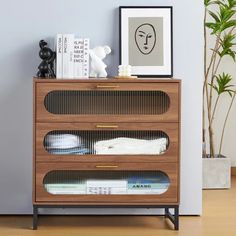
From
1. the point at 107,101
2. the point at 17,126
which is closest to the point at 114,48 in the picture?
the point at 107,101

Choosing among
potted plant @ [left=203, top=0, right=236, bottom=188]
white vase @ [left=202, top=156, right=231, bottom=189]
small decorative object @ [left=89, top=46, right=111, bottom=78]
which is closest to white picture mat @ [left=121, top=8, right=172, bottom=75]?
small decorative object @ [left=89, top=46, right=111, bottom=78]

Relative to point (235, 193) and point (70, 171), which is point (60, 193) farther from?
point (235, 193)

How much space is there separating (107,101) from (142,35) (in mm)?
512

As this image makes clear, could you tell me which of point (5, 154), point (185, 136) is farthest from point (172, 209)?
point (5, 154)

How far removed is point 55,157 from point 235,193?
1.76 meters

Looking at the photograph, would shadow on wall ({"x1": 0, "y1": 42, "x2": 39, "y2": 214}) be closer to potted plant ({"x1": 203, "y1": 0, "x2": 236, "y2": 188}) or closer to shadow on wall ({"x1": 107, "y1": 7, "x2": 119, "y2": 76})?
shadow on wall ({"x1": 107, "y1": 7, "x2": 119, "y2": 76})

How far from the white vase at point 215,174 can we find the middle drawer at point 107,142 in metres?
1.44

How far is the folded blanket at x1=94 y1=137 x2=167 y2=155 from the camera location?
3.61 meters

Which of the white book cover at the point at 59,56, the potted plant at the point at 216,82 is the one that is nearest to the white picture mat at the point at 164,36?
the white book cover at the point at 59,56

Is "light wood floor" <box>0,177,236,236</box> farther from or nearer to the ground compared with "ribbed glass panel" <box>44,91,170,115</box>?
nearer to the ground

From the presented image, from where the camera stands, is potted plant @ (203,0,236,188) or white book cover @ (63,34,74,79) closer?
white book cover @ (63,34,74,79)

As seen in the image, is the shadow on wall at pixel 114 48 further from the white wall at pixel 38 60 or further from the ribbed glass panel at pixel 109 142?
the ribbed glass panel at pixel 109 142

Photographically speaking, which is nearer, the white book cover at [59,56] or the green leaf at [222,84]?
the white book cover at [59,56]

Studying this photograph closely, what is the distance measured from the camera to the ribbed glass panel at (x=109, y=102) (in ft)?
11.8
